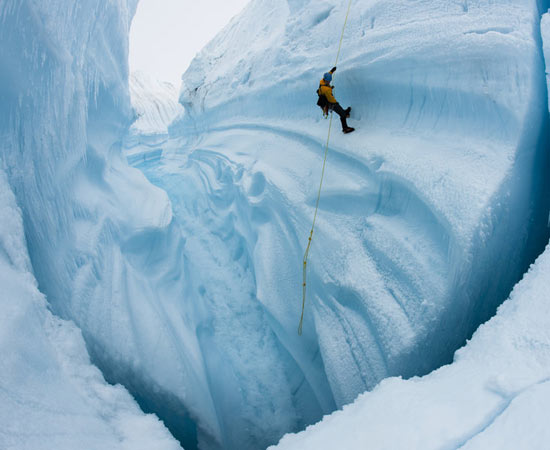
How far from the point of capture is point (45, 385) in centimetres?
140

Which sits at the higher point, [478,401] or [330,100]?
[330,100]

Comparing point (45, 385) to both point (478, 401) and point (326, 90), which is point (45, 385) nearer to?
point (478, 401)

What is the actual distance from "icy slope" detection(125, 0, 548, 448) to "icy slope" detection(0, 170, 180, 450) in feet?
2.64

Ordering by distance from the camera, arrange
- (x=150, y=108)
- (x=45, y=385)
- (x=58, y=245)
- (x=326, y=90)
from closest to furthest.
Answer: (x=45, y=385) < (x=58, y=245) < (x=326, y=90) < (x=150, y=108)

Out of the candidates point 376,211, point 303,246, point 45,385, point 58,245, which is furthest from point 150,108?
point 45,385

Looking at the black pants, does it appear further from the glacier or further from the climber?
the glacier

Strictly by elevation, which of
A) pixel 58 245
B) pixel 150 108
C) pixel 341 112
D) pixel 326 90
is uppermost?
pixel 326 90

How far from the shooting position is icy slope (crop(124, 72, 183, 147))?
35.0ft

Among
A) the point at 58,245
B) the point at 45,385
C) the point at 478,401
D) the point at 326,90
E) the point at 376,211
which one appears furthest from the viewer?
the point at 326,90

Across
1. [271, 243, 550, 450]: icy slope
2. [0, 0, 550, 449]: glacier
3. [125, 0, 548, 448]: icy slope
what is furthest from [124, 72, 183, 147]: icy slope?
[271, 243, 550, 450]: icy slope

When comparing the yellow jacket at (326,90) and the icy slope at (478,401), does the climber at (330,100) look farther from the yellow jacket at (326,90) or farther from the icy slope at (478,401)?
the icy slope at (478,401)

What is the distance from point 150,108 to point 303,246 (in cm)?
1250

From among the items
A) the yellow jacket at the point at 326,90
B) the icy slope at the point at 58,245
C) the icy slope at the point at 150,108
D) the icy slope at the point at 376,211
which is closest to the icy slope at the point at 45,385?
the icy slope at the point at 58,245

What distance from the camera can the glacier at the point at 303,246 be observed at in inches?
56.9
